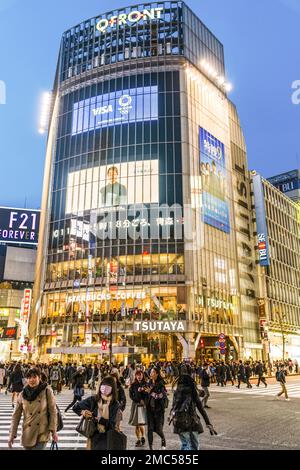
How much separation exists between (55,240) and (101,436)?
52131 mm

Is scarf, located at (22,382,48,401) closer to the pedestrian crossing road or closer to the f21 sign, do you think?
the pedestrian crossing road

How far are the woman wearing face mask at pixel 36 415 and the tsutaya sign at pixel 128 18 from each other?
63.7 meters

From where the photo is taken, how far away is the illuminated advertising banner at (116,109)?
56.3 m

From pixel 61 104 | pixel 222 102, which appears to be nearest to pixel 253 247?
pixel 222 102

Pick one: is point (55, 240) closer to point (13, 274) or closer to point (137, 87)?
point (137, 87)

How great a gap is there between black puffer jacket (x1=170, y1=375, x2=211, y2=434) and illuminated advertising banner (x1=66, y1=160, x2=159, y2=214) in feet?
148

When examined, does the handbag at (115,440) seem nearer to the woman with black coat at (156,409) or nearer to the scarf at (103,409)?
the scarf at (103,409)

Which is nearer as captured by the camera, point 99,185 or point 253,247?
point 99,185

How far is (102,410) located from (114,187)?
4960 cm

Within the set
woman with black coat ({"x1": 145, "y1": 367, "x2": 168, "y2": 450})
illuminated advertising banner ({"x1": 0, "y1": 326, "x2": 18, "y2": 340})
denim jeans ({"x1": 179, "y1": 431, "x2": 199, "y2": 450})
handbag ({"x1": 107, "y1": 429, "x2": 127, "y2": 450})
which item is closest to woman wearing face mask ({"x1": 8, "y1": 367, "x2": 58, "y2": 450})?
handbag ({"x1": 107, "y1": 429, "x2": 127, "y2": 450})

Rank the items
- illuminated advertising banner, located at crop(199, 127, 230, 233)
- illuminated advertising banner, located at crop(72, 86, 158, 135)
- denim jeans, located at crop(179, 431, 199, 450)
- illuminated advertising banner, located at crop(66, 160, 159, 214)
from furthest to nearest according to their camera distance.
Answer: illuminated advertising banner, located at crop(72, 86, 158, 135), illuminated advertising banner, located at crop(199, 127, 230, 233), illuminated advertising banner, located at crop(66, 160, 159, 214), denim jeans, located at crop(179, 431, 199, 450)

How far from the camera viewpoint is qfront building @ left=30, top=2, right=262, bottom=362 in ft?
161

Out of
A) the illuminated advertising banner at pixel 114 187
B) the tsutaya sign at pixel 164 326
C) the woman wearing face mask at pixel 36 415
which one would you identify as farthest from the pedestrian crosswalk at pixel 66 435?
the illuminated advertising banner at pixel 114 187

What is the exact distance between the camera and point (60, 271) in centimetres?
5466
